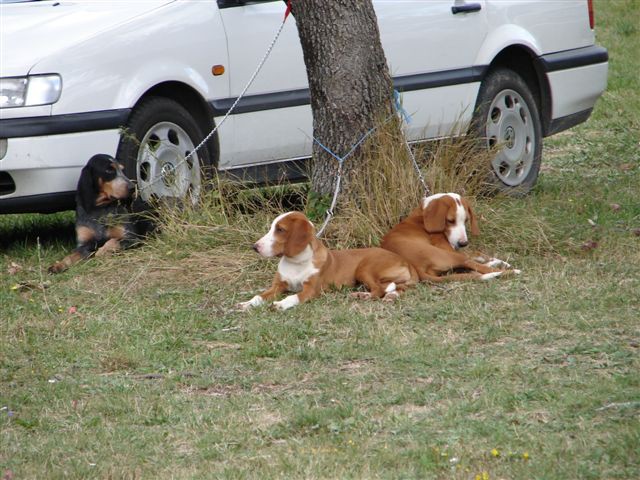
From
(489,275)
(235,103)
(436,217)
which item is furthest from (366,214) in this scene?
(235,103)


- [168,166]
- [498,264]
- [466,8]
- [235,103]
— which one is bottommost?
[498,264]

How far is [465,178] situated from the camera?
7.59 meters

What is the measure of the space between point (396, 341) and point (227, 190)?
2.39 metres

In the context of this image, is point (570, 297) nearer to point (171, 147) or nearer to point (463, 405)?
point (463, 405)

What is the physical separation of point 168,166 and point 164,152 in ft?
0.29

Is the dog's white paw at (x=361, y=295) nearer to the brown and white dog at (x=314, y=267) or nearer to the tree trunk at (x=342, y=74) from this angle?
the brown and white dog at (x=314, y=267)

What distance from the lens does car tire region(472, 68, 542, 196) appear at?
850cm

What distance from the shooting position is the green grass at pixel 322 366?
4.10 meters

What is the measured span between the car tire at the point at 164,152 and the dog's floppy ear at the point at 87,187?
316mm

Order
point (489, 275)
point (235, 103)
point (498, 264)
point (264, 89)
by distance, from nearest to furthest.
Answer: point (489, 275) < point (498, 264) < point (235, 103) < point (264, 89)

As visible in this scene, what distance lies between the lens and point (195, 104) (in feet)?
25.1

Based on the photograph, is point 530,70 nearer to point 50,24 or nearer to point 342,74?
point 342,74

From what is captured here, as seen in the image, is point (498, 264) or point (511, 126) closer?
point (498, 264)

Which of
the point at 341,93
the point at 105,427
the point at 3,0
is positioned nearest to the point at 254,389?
the point at 105,427
